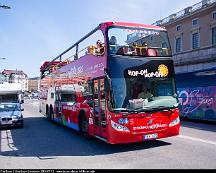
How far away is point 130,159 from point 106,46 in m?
3.41

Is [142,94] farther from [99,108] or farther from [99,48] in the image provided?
[99,48]

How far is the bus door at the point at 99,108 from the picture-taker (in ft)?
30.5

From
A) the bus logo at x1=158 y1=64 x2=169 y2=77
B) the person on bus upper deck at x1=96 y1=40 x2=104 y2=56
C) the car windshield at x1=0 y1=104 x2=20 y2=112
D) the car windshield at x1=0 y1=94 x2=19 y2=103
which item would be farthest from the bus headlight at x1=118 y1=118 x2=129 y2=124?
the car windshield at x1=0 y1=94 x2=19 y2=103

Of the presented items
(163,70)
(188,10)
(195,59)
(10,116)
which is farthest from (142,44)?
(188,10)

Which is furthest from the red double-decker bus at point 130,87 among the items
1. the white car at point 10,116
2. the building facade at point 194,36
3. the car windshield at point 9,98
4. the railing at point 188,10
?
the railing at point 188,10

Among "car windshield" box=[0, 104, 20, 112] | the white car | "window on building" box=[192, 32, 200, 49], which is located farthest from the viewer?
"window on building" box=[192, 32, 200, 49]

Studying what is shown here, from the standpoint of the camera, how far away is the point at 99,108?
378 inches

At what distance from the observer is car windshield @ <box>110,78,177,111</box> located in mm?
8664

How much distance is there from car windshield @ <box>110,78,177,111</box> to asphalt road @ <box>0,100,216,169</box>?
4.49ft

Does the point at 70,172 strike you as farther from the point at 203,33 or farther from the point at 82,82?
the point at 203,33

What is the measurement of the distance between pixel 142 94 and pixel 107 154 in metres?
2.08

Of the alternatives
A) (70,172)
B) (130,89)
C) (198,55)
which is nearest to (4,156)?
(70,172)

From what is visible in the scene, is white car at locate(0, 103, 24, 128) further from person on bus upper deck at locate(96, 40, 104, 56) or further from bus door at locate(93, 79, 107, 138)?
person on bus upper deck at locate(96, 40, 104, 56)

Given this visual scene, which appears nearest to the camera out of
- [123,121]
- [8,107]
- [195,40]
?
[123,121]
